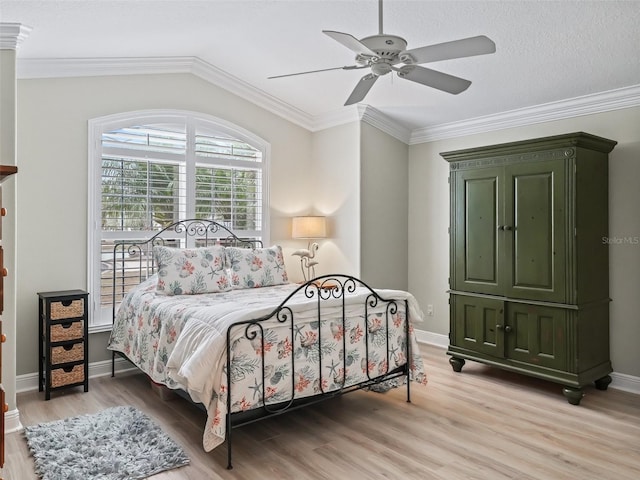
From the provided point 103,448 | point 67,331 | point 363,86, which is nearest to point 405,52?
point 363,86

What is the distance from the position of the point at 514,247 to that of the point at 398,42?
2227 mm

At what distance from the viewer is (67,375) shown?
376 centimetres

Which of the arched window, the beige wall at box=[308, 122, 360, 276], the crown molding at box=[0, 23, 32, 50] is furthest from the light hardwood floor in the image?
the crown molding at box=[0, 23, 32, 50]

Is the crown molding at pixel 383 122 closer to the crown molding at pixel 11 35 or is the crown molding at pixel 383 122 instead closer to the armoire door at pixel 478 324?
the armoire door at pixel 478 324

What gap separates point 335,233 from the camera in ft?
17.6

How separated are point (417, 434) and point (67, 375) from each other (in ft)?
8.74

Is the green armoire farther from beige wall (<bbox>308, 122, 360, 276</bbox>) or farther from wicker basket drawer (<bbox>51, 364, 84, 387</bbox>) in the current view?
wicker basket drawer (<bbox>51, 364, 84, 387</bbox>)

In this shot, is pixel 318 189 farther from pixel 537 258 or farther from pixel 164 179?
pixel 537 258

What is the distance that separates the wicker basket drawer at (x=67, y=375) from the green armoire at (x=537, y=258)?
319 cm

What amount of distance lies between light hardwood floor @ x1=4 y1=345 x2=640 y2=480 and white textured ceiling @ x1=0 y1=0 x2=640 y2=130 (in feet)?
8.25

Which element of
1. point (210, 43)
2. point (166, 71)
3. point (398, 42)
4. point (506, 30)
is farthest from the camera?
point (166, 71)

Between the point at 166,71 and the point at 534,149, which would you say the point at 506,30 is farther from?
the point at 166,71

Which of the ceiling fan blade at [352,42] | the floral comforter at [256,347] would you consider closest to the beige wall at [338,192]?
the floral comforter at [256,347]

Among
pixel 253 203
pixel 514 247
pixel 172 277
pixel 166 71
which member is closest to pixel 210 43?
pixel 166 71
